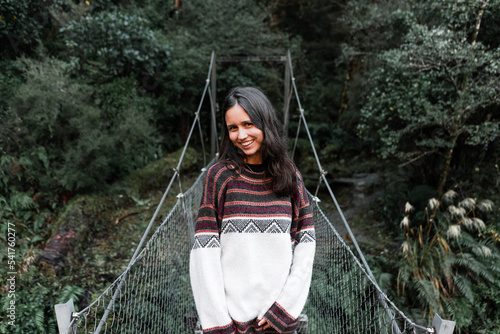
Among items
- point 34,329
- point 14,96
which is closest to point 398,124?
point 34,329

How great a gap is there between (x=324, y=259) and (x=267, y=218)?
1412 mm

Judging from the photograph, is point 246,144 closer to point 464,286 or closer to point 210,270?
point 210,270

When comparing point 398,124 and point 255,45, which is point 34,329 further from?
point 255,45

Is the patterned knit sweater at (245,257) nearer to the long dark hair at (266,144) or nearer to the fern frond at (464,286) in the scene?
the long dark hair at (266,144)

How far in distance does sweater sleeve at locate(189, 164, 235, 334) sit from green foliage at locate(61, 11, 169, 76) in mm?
4189

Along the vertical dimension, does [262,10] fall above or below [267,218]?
above

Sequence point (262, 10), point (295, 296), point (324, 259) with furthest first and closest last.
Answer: point (262, 10), point (324, 259), point (295, 296)

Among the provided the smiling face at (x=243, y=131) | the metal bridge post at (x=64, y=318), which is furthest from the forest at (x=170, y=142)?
the smiling face at (x=243, y=131)

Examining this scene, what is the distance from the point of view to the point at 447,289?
2.61m

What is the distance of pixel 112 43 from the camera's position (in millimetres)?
4316

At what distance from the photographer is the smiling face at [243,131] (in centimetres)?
81

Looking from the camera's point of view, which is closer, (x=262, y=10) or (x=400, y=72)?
(x=400, y=72)

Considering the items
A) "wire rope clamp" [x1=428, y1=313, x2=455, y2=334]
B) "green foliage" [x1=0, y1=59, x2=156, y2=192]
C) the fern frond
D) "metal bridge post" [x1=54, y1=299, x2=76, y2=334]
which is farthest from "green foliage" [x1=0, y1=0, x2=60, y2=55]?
the fern frond

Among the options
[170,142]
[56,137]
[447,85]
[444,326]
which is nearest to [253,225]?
[444,326]
